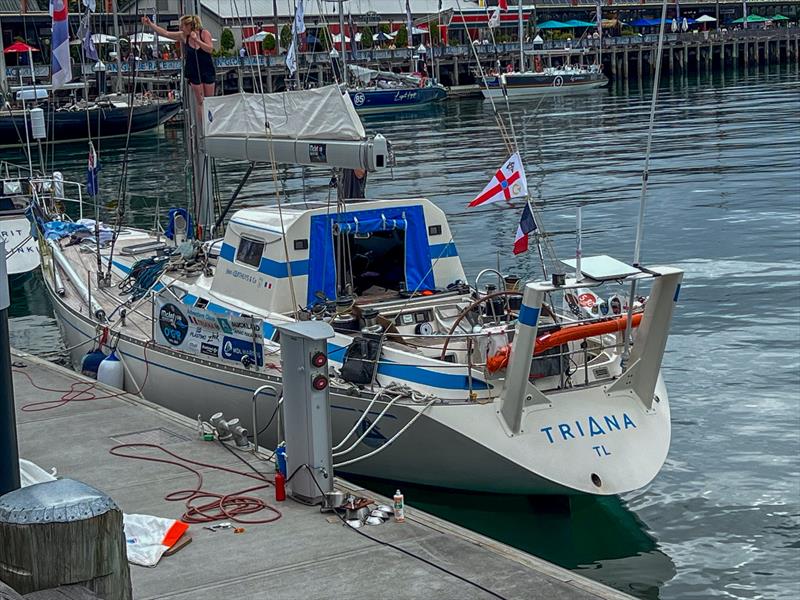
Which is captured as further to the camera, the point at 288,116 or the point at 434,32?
the point at 434,32

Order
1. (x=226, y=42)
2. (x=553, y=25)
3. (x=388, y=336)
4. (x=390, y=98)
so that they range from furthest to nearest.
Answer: (x=553, y=25), (x=226, y=42), (x=390, y=98), (x=388, y=336)

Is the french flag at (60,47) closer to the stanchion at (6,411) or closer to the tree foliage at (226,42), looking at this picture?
the stanchion at (6,411)

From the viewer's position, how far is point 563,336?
1112cm

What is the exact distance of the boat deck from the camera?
8.16 meters

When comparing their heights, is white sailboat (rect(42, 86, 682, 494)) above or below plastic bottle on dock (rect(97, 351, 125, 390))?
above

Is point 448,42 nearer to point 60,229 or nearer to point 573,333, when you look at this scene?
point 60,229

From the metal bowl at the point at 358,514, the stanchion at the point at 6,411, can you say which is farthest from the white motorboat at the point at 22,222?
the stanchion at the point at 6,411

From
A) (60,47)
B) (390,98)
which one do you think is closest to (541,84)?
(390,98)

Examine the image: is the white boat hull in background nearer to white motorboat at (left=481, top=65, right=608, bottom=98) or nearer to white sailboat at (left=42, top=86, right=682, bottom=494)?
white sailboat at (left=42, top=86, right=682, bottom=494)

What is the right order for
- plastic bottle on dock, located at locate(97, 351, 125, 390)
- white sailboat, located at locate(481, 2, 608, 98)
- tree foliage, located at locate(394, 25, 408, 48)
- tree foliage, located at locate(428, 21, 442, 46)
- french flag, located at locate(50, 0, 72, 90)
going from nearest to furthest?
1. plastic bottle on dock, located at locate(97, 351, 125, 390)
2. french flag, located at locate(50, 0, 72, 90)
3. white sailboat, located at locate(481, 2, 608, 98)
4. tree foliage, located at locate(394, 25, 408, 48)
5. tree foliage, located at locate(428, 21, 442, 46)

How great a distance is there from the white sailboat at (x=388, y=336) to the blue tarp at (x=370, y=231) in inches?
0.7

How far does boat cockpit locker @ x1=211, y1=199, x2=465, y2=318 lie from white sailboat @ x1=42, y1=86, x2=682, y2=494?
0.08 ft

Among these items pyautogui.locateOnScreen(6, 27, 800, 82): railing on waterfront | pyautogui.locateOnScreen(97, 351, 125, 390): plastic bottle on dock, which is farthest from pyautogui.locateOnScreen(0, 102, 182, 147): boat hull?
pyautogui.locateOnScreen(97, 351, 125, 390): plastic bottle on dock

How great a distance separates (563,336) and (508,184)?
2.52 metres
